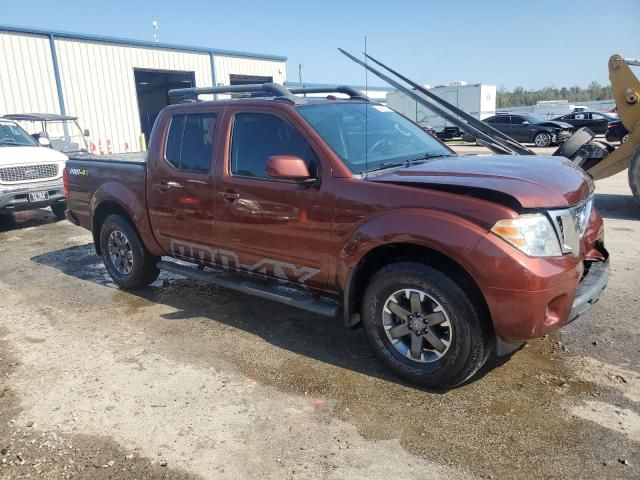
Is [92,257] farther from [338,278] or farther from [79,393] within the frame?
[338,278]

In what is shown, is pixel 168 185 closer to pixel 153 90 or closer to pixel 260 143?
pixel 260 143

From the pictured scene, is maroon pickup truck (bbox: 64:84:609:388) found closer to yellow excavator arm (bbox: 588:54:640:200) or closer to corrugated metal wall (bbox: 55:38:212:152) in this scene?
yellow excavator arm (bbox: 588:54:640:200)

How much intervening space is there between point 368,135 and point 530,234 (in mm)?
1600

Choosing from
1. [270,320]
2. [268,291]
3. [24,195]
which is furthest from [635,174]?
[24,195]

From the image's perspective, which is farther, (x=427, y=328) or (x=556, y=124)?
(x=556, y=124)

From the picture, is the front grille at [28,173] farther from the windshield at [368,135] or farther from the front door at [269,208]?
the windshield at [368,135]

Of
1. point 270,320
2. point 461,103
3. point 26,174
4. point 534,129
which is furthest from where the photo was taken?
point 461,103

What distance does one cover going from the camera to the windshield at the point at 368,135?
12.2 ft

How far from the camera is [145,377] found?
12.0ft

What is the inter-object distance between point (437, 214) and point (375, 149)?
1055 mm

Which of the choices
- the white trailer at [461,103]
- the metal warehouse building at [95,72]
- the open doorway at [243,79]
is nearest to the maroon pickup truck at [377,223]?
the metal warehouse building at [95,72]

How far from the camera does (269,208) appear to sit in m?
3.89

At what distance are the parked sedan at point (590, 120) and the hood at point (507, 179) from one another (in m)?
23.7

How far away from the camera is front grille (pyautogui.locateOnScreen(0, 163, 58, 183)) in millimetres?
8906
